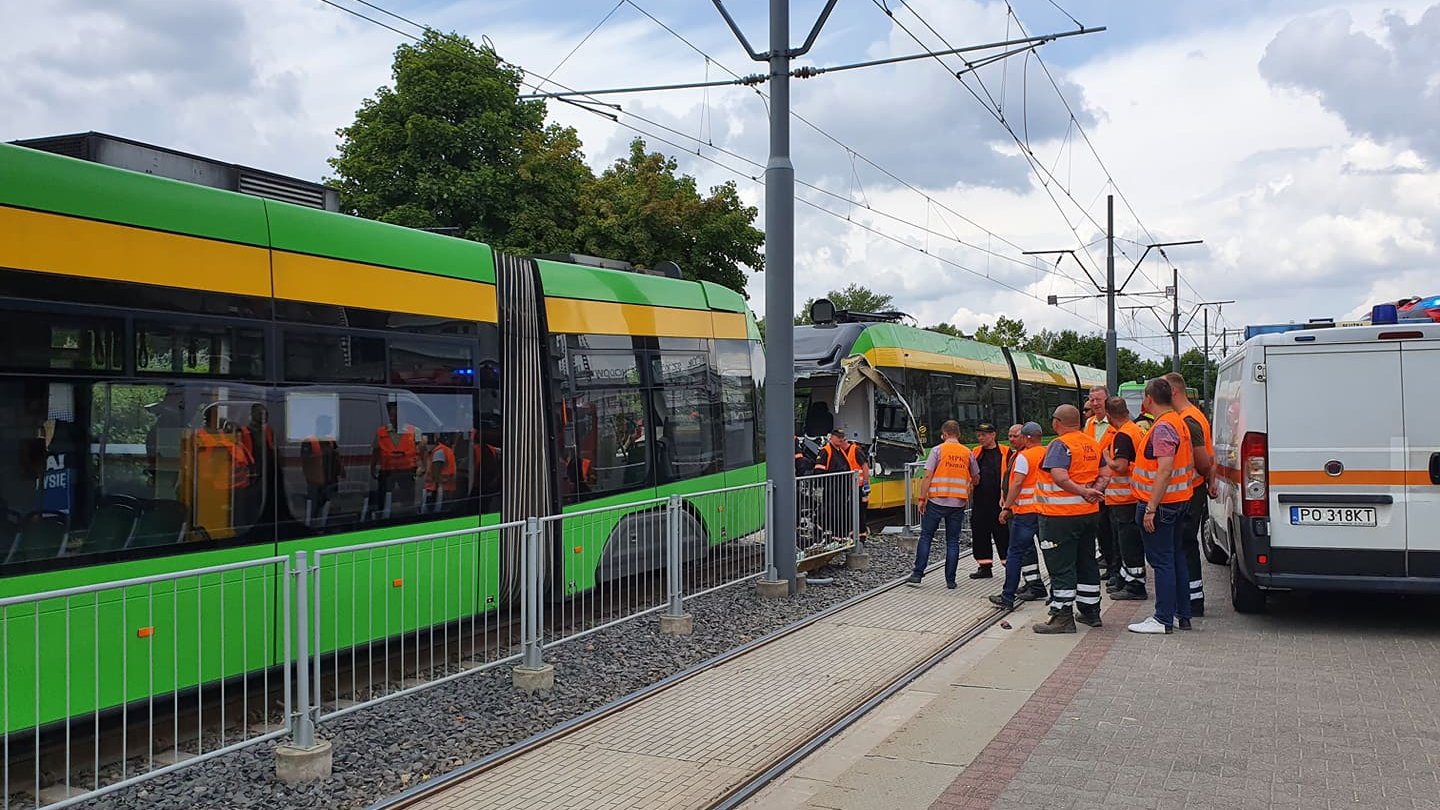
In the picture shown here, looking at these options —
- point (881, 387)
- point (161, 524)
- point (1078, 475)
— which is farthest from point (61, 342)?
point (881, 387)

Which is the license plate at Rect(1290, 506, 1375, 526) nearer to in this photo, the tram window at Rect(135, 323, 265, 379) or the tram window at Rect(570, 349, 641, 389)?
the tram window at Rect(570, 349, 641, 389)

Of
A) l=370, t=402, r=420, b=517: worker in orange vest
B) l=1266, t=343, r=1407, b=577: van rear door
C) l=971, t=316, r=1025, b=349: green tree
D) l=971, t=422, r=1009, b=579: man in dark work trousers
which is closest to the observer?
l=370, t=402, r=420, b=517: worker in orange vest

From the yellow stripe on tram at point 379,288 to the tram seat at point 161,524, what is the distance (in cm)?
149

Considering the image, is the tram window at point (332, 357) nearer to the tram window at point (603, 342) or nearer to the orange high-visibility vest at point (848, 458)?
the tram window at point (603, 342)

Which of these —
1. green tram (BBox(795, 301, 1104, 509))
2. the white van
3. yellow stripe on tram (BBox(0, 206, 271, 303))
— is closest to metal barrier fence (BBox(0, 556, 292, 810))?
yellow stripe on tram (BBox(0, 206, 271, 303))

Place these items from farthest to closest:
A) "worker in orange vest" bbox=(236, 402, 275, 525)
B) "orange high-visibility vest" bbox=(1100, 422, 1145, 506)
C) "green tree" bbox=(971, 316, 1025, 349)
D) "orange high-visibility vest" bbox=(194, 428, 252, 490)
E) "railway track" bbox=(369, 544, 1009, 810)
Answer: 1. "green tree" bbox=(971, 316, 1025, 349)
2. "orange high-visibility vest" bbox=(1100, 422, 1145, 506)
3. "worker in orange vest" bbox=(236, 402, 275, 525)
4. "orange high-visibility vest" bbox=(194, 428, 252, 490)
5. "railway track" bbox=(369, 544, 1009, 810)

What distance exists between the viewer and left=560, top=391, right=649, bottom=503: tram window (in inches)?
387

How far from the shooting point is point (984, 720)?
254 inches

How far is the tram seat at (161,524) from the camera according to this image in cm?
610

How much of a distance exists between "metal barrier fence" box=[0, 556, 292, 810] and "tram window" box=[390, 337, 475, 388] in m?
2.01

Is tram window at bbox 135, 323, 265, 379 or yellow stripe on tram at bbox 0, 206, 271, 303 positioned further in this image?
tram window at bbox 135, 323, 265, 379

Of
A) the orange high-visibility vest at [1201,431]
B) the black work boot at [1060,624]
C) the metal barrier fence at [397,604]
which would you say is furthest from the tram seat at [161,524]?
the orange high-visibility vest at [1201,431]

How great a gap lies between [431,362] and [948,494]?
5.37 meters

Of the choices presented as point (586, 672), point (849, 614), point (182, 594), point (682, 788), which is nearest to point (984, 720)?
point (682, 788)
